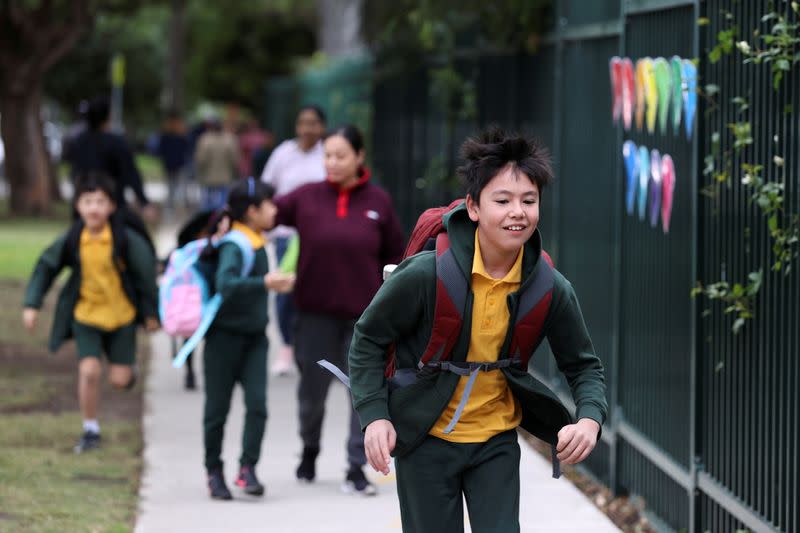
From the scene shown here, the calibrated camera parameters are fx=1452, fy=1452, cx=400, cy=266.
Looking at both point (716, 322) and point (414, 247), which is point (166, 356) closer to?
point (716, 322)

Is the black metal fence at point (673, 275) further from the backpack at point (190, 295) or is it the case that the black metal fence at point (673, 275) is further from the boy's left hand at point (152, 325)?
the boy's left hand at point (152, 325)

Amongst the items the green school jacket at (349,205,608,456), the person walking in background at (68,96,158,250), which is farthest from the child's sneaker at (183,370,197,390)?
the green school jacket at (349,205,608,456)

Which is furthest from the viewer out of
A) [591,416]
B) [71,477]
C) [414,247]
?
[71,477]

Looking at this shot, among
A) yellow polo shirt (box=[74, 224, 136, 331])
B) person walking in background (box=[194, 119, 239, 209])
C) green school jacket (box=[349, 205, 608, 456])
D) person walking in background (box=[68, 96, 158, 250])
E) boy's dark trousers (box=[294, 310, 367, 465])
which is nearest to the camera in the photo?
green school jacket (box=[349, 205, 608, 456])

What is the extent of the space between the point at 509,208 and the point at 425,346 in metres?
0.51

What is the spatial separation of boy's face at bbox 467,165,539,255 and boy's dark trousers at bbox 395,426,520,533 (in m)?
0.63

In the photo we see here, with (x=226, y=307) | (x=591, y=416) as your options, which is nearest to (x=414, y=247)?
(x=591, y=416)

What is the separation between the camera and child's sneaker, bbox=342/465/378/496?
7.25 m

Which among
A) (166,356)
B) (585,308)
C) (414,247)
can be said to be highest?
(414,247)

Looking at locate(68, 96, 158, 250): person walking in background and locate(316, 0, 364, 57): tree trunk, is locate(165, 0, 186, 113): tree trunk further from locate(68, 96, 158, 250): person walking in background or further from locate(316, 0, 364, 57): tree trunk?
locate(68, 96, 158, 250): person walking in background

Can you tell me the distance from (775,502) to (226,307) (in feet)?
9.51

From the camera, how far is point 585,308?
27.1 ft

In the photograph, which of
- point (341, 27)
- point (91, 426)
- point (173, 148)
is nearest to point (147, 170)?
point (341, 27)

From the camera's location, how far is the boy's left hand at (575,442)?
13.1ft
